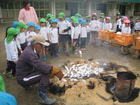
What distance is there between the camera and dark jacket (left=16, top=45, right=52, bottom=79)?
304 cm

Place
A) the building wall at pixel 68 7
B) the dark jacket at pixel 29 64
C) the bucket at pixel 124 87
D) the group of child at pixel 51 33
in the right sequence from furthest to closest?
the building wall at pixel 68 7 → the group of child at pixel 51 33 → the bucket at pixel 124 87 → the dark jacket at pixel 29 64

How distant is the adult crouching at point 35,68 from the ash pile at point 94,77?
74cm

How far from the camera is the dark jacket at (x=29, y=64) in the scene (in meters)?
3.04

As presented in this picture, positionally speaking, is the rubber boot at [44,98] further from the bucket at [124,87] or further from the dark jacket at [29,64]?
the bucket at [124,87]

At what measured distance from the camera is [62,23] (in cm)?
651

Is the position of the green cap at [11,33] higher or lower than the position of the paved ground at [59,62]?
higher

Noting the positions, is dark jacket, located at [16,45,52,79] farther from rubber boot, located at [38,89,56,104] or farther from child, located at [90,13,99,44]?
child, located at [90,13,99,44]

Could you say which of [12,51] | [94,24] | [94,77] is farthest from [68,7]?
[12,51]

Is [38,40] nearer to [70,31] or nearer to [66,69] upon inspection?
[66,69]

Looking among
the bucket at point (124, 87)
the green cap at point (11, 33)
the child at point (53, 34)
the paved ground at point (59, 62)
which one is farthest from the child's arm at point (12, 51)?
the bucket at point (124, 87)

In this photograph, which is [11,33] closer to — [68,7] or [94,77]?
[94,77]

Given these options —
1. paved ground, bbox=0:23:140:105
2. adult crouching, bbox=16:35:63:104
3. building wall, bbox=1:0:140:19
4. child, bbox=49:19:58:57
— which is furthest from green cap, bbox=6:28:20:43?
building wall, bbox=1:0:140:19

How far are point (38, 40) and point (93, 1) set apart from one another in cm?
2371

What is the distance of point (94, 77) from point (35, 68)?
227 centimetres
